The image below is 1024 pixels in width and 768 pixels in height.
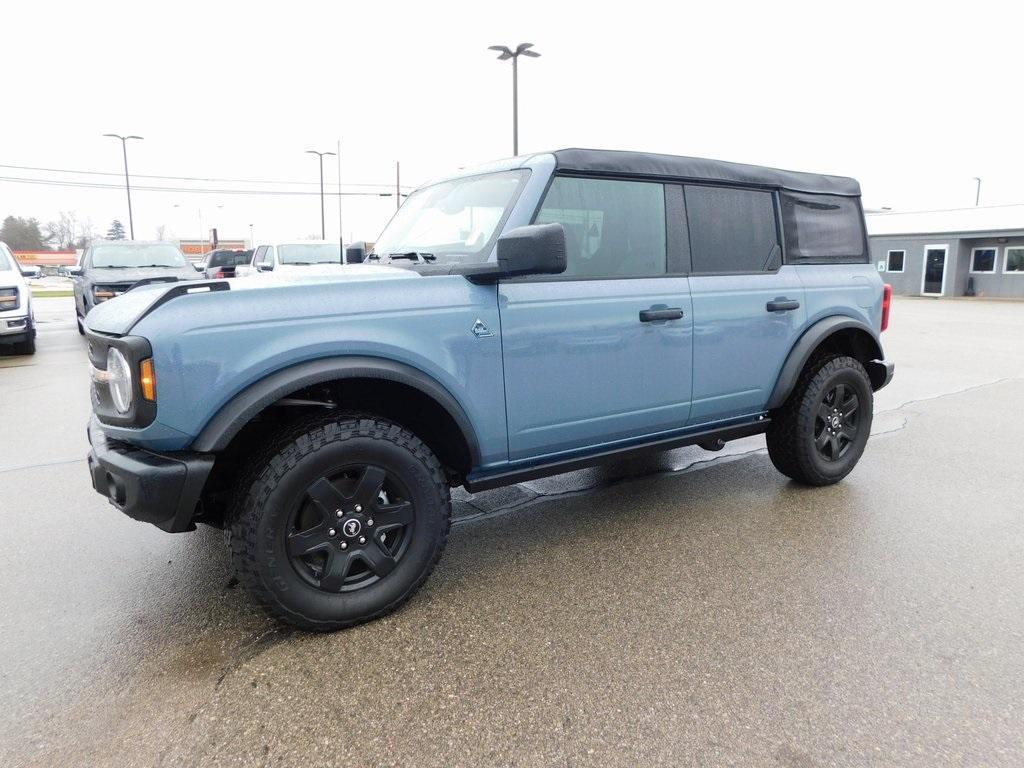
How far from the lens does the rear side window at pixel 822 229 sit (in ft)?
13.6

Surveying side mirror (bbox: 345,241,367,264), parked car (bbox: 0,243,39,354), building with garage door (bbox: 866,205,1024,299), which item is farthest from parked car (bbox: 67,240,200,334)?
building with garage door (bbox: 866,205,1024,299)

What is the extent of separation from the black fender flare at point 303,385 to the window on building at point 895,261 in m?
33.7

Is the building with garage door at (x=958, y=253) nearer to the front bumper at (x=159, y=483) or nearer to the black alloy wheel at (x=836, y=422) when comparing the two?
the black alloy wheel at (x=836, y=422)

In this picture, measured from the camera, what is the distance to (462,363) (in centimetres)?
285

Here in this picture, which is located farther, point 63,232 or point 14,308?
point 63,232

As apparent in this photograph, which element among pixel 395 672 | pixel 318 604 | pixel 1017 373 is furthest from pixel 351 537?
pixel 1017 373

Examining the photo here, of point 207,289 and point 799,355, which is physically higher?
point 207,289

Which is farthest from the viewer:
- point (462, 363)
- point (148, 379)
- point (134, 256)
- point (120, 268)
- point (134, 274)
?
point (134, 256)

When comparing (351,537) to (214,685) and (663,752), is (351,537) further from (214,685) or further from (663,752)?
(663,752)

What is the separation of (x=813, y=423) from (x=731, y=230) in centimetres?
129

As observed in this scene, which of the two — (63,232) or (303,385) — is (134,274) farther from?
(63,232)

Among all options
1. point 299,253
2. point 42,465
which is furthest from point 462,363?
point 299,253

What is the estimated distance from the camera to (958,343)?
41.1ft

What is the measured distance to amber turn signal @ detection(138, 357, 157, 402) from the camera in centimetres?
233
